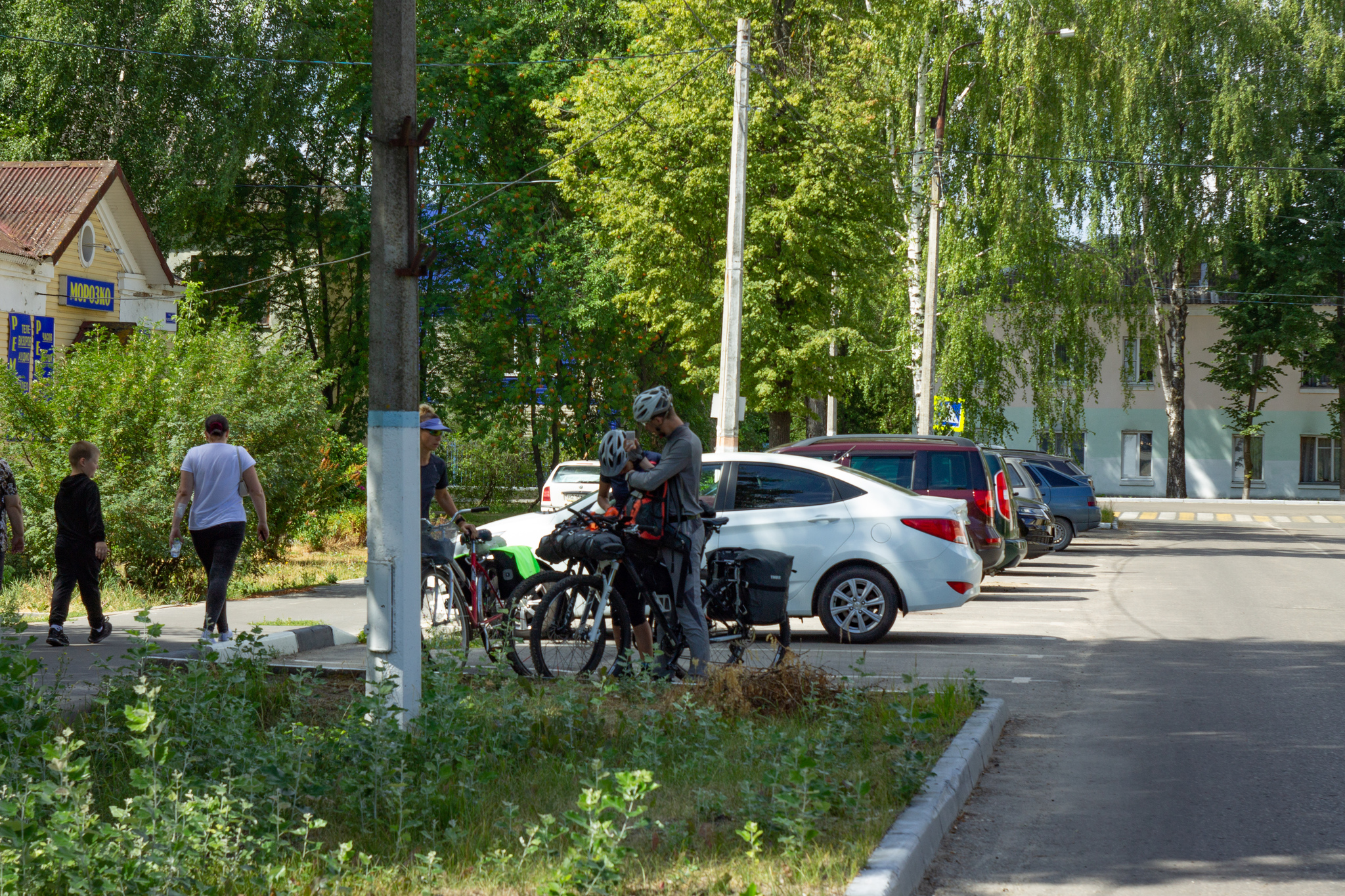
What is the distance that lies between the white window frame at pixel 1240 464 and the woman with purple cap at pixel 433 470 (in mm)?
52808

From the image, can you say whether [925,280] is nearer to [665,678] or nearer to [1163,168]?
[1163,168]

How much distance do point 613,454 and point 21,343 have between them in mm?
16903

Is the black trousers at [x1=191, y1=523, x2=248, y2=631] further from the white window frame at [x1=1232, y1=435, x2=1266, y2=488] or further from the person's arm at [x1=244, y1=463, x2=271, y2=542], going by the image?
the white window frame at [x1=1232, y1=435, x2=1266, y2=488]

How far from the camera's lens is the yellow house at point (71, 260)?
21.8 m

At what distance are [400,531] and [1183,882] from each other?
376cm

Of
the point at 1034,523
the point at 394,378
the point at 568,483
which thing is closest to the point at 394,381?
the point at 394,378

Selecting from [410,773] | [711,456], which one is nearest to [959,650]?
[711,456]

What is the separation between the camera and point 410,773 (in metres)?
5.05

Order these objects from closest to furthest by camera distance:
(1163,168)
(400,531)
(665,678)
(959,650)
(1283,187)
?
(400,531), (665,678), (959,650), (1163,168), (1283,187)

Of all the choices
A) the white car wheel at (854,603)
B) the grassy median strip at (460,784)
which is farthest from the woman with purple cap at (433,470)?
the white car wheel at (854,603)

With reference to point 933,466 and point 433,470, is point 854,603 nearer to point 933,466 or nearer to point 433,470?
point 933,466

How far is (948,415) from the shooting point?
97.0 ft

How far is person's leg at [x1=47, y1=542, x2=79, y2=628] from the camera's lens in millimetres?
10461

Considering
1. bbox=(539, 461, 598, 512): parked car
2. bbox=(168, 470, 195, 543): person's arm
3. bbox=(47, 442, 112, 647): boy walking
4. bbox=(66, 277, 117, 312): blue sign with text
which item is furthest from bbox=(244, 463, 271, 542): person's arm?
bbox=(66, 277, 117, 312): blue sign with text
